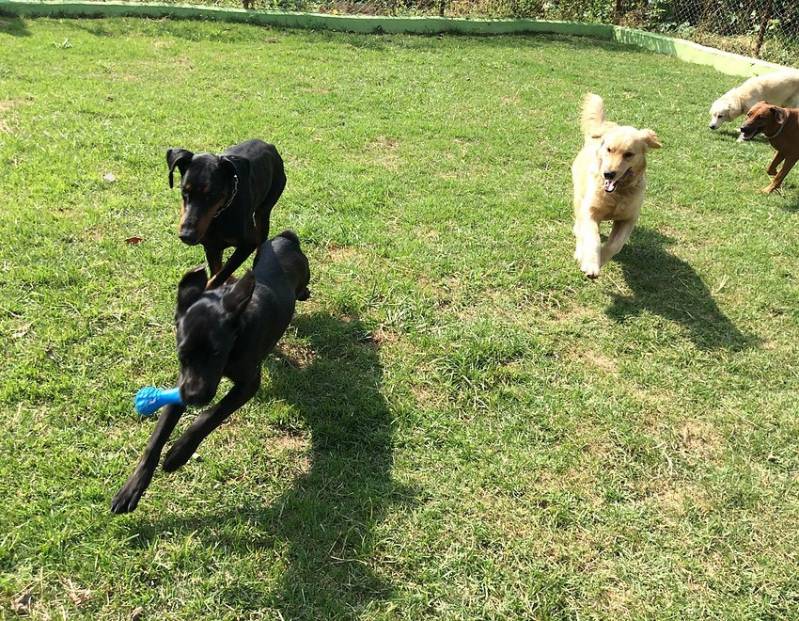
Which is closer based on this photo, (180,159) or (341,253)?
(180,159)

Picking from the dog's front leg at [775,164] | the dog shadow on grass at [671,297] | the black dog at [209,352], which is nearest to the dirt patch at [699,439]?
the dog shadow on grass at [671,297]

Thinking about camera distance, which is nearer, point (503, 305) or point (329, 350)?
point (329, 350)

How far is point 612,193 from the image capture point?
4.74 metres

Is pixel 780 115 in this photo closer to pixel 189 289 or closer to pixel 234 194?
pixel 234 194

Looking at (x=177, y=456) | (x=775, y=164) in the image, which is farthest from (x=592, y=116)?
(x=177, y=456)

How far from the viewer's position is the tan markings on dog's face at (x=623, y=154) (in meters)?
4.68

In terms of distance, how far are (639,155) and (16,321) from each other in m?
4.63

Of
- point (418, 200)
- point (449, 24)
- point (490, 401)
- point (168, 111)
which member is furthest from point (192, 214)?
point (449, 24)

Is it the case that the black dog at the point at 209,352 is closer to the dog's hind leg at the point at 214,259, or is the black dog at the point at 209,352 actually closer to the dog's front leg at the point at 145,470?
the dog's front leg at the point at 145,470

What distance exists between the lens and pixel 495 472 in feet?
9.93

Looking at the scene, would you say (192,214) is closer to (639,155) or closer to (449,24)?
(639,155)

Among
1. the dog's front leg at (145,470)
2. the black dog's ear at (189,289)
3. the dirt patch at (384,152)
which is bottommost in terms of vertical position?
the dog's front leg at (145,470)

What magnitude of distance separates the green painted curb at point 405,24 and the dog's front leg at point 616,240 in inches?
374

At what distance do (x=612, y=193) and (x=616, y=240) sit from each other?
0.39 meters
